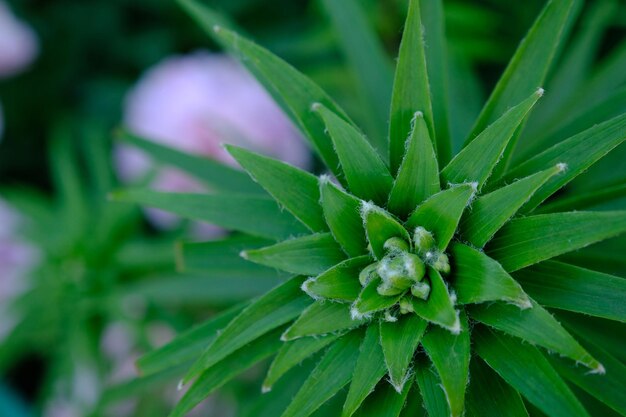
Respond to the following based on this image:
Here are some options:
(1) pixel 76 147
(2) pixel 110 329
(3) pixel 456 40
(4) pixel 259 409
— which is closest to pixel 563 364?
(4) pixel 259 409

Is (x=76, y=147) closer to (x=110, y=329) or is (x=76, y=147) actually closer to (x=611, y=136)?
(x=110, y=329)

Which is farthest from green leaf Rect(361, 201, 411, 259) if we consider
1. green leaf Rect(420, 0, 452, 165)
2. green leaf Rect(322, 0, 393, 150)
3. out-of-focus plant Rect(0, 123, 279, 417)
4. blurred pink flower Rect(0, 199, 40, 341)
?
blurred pink flower Rect(0, 199, 40, 341)

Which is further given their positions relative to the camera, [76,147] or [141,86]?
[76,147]

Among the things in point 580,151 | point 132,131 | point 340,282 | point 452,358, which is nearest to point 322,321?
point 340,282

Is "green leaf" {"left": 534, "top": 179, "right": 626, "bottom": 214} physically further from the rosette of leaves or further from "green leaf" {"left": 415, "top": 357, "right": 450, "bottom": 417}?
"green leaf" {"left": 415, "top": 357, "right": 450, "bottom": 417}

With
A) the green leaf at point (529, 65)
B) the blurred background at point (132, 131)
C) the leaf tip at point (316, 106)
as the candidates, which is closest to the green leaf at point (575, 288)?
the green leaf at point (529, 65)
